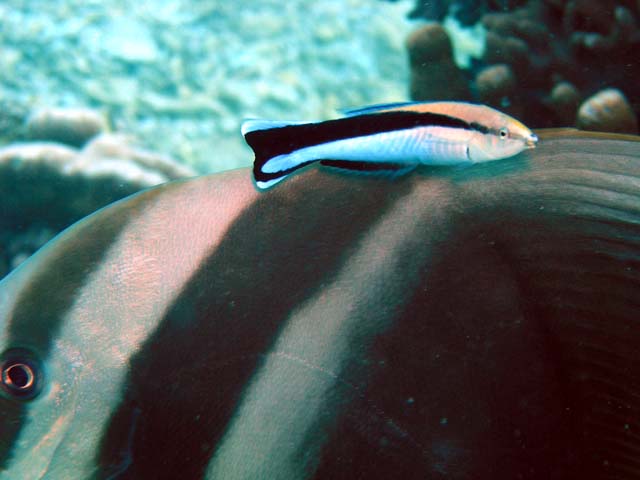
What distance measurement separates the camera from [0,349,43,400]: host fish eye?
33.3 inches

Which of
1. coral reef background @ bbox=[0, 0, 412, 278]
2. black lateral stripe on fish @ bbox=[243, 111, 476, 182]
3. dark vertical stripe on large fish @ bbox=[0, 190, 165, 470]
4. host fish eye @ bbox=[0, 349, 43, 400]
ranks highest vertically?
black lateral stripe on fish @ bbox=[243, 111, 476, 182]

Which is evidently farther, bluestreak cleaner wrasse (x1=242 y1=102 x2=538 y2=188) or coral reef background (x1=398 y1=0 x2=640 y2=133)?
coral reef background (x1=398 y1=0 x2=640 y2=133)

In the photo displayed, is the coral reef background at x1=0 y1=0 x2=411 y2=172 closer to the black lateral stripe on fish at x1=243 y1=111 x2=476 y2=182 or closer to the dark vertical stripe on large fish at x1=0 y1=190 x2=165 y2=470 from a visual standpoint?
the dark vertical stripe on large fish at x1=0 y1=190 x2=165 y2=470

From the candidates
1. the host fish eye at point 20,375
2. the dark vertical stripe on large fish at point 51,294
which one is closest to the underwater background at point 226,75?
the dark vertical stripe on large fish at point 51,294

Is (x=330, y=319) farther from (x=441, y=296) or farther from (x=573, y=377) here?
(x=573, y=377)

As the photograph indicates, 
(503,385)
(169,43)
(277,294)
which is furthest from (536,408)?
(169,43)

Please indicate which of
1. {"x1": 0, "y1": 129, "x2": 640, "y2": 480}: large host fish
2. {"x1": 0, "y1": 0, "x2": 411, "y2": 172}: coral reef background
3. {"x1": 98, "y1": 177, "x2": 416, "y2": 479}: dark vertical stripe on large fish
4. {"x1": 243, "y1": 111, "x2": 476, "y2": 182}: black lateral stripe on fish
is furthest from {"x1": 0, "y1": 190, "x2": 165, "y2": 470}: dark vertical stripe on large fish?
{"x1": 0, "y1": 0, "x2": 411, "y2": 172}: coral reef background

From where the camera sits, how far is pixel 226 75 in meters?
9.05

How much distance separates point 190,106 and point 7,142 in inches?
141

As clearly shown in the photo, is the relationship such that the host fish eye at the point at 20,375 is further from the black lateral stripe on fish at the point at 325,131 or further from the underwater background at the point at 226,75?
the underwater background at the point at 226,75

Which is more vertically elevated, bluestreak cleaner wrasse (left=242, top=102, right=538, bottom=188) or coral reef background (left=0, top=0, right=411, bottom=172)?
bluestreak cleaner wrasse (left=242, top=102, right=538, bottom=188)

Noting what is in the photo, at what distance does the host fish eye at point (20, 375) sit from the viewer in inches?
33.3

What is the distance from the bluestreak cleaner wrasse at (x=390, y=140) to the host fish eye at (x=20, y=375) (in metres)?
0.51

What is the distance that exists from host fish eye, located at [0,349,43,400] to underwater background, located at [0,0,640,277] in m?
2.56
